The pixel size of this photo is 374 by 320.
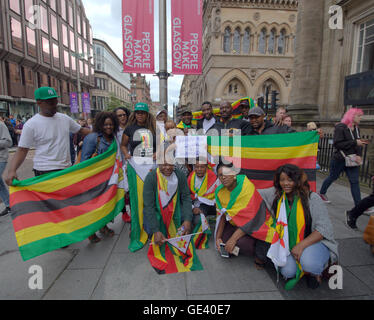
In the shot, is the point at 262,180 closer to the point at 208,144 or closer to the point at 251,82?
the point at 208,144

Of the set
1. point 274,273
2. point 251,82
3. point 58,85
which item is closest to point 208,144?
point 274,273

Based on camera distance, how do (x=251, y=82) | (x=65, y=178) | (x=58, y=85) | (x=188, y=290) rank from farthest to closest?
(x=58, y=85)
(x=251, y=82)
(x=65, y=178)
(x=188, y=290)

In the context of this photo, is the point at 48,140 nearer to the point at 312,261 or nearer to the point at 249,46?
the point at 312,261

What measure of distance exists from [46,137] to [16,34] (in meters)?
31.8

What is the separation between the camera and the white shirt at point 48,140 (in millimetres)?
2707

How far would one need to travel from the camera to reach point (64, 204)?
2.72 meters

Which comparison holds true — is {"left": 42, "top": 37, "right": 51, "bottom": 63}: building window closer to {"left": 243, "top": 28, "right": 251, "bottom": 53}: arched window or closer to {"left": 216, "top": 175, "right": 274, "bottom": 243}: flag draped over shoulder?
{"left": 243, "top": 28, "right": 251, "bottom": 53}: arched window

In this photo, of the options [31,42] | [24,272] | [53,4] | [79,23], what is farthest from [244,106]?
[79,23]

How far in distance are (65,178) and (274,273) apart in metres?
2.80

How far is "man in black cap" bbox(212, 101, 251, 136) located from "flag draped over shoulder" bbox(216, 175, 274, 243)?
1438mm

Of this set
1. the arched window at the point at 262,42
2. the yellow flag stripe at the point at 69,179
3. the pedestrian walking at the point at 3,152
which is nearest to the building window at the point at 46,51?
the arched window at the point at 262,42

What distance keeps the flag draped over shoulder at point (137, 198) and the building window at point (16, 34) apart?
31.0 metres

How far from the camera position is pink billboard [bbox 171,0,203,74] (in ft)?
20.7
